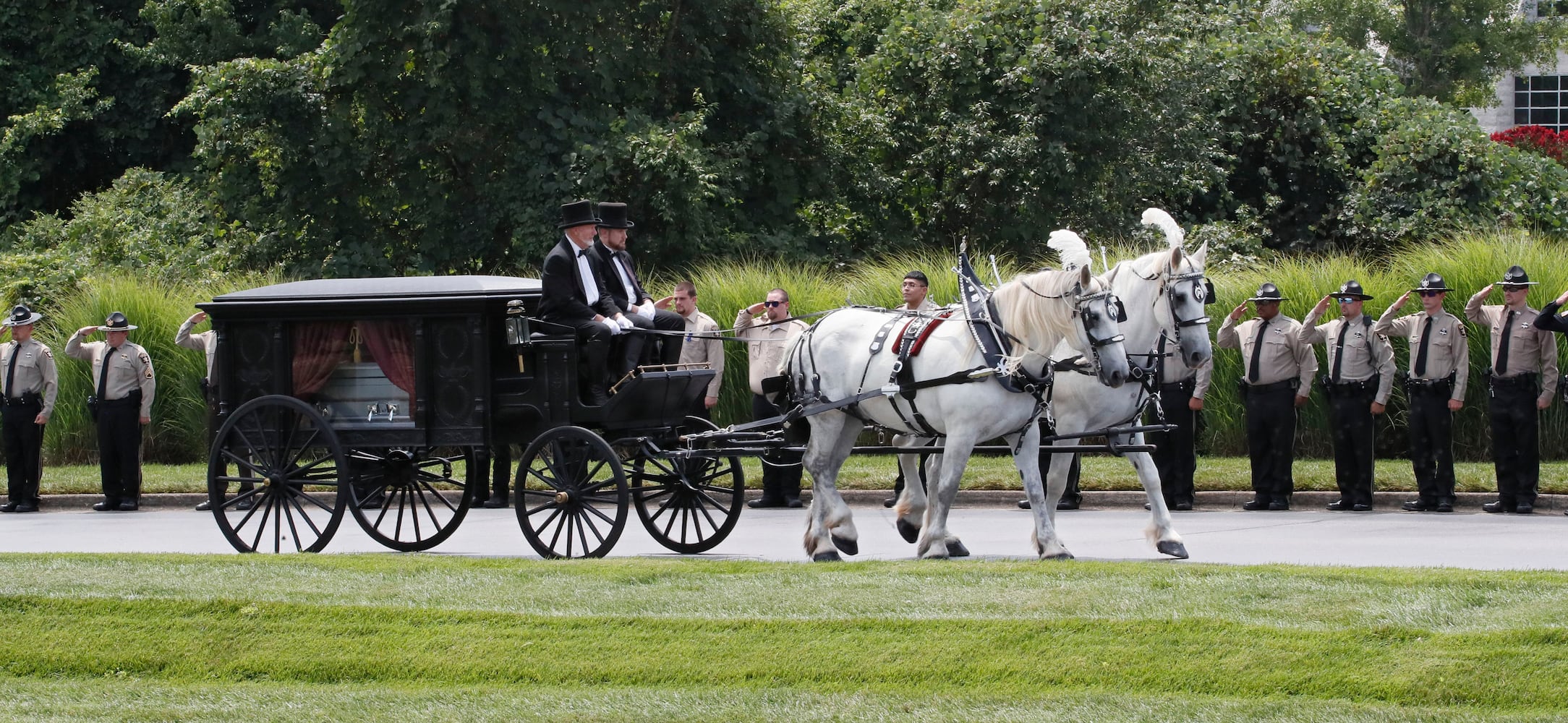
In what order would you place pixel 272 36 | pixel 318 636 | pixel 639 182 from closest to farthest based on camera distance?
pixel 318 636 < pixel 639 182 < pixel 272 36

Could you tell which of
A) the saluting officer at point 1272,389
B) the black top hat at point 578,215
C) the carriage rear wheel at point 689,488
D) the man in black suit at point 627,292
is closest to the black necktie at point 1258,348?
the saluting officer at point 1272,389

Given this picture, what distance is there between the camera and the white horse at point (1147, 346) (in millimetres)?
11195

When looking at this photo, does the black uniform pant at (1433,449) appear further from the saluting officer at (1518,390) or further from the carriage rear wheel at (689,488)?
the carriage rear wheel at (689,488)

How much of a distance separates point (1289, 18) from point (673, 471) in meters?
27.1

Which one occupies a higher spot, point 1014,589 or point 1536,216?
point 1536,216

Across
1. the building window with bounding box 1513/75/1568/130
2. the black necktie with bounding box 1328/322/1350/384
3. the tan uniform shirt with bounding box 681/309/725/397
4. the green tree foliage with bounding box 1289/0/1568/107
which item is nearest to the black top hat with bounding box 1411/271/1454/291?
Result: the black necktie with bounding box 1328/322/1350/384

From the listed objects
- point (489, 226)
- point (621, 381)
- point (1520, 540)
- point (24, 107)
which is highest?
point (24, 107)

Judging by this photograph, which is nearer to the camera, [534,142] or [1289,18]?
[534,142]

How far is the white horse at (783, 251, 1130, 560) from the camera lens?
10.4 metres

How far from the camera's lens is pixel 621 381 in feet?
36.4

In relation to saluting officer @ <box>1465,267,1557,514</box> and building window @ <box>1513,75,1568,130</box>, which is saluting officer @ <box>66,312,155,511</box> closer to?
saluting officer @ <box>1465,267,1557,514</box>

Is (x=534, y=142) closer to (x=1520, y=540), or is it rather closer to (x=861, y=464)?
(x=861, y=464)

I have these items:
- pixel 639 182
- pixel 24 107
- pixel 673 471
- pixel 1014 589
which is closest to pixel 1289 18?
pixel 639 182

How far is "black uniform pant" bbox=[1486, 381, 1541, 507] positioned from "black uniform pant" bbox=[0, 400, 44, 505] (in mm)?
13122
